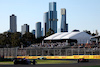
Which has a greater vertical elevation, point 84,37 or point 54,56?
point 84,37

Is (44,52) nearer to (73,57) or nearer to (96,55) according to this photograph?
(73,57)

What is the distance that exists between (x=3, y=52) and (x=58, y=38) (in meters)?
59.8

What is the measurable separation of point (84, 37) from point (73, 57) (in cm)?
5794

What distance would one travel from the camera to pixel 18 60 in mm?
35469

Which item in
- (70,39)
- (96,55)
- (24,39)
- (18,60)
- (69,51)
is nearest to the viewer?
(18,60)

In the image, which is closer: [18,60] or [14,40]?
[18,60]

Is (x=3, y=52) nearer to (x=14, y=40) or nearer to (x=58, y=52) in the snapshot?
(x=58, y=52)

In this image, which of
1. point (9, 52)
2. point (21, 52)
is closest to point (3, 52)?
point (9, 52)

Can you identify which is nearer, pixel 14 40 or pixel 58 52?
pixel 58 52

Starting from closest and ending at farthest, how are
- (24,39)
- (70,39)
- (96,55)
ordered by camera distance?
(96,55), (70,39), (24,39)

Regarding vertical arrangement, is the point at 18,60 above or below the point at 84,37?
below

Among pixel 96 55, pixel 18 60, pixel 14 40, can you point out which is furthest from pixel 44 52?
pixel 14 40

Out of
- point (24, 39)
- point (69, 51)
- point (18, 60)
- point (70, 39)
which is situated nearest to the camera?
point (18, 60)

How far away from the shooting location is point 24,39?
136 metres
